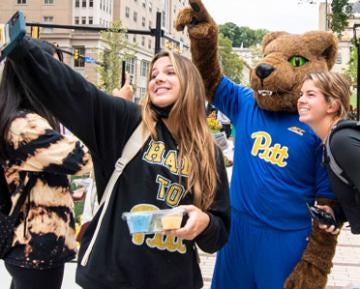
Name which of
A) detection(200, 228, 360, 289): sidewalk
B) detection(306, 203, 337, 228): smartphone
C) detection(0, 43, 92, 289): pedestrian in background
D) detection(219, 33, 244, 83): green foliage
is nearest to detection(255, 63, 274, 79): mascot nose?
detection(306, 203, 337, 228): smartphone

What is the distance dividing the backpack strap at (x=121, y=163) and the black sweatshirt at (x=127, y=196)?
2 centimetres

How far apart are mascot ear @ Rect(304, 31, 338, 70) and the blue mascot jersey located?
1.72 feet

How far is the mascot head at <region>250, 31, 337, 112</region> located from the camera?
3.13 metres

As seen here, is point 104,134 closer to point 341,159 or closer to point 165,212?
point 165,212

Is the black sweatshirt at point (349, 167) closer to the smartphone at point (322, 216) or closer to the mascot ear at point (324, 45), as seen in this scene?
the smartphone at point (322, 216)

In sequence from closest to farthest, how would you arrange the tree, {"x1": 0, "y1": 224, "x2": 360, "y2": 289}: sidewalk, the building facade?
{"x1": 0, "y1": 224, "x2": 360, "y2": 289}: sidewalk → the tree → the building facade

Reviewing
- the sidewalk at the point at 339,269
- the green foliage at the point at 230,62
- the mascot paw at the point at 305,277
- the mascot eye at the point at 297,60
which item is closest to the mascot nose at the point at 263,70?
the mascot eye at the point at 297,60

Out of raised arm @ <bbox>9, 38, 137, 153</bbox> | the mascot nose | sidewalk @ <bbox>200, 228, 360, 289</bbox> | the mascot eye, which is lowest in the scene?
sidewalk @ <bbox>200, 228, 360, 289</bbox>

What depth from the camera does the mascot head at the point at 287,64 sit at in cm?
313

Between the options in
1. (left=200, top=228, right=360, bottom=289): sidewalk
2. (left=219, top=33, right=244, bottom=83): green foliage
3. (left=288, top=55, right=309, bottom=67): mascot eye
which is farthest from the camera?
(left=219, top=33, right=244, bottom=83): green foliage

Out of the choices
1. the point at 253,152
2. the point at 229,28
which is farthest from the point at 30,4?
the point at 229,28

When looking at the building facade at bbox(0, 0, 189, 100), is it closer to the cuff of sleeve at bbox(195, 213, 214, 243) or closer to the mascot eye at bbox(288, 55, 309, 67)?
the mascot eye at bbox(288, 55, 309, 67)

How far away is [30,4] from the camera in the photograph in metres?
52.1

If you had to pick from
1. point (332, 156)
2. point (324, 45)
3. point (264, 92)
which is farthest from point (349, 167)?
point (324, 45)
